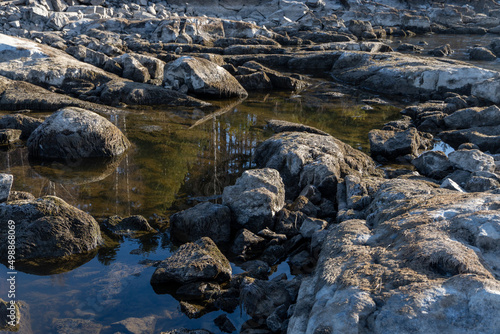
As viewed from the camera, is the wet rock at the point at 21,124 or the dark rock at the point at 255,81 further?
the dark rock at the point at 255,81

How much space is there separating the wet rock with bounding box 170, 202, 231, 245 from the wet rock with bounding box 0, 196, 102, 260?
3.18ft

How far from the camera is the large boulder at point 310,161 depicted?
21.5 feet

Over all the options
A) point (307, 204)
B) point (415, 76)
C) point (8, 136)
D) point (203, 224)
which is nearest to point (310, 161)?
point (307, 204)

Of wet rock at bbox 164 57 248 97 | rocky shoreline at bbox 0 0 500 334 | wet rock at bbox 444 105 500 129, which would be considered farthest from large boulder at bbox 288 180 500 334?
wet rock at bbox 164 57 248 97

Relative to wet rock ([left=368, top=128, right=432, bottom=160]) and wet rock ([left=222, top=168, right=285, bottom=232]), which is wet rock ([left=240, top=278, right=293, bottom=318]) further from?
wet rock ([left=368, top=128, right=432, bottom=160])

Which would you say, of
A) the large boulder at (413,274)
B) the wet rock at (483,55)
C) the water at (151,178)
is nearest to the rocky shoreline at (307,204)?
the large boulder at (413,274)

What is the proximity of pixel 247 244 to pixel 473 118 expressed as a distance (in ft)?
25.5

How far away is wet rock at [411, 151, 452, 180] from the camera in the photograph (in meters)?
7.18

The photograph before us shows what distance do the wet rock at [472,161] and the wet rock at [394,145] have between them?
1.23 meters

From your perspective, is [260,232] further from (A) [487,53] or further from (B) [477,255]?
(A) [487,53]

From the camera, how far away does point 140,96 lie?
464 inches

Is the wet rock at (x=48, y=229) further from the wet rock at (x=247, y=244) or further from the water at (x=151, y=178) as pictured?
the wet rock at (x=247, y=244)

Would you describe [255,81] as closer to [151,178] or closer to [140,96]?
[140,96]

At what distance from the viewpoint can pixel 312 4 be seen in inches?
1539
